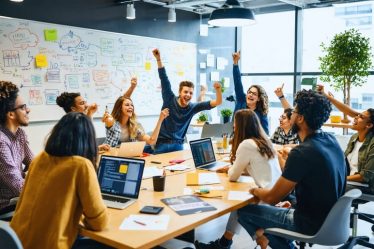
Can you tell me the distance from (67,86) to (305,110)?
3.72 meters

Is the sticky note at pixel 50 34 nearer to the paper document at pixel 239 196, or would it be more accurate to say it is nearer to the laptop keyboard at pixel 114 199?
the laptop keyboard at pixel 114 199

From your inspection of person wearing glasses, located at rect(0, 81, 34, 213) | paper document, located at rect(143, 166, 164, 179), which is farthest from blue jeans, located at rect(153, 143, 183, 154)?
person wearing glasses, located at rect(0, 81, 34, 213)

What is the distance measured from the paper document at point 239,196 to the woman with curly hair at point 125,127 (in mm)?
1526

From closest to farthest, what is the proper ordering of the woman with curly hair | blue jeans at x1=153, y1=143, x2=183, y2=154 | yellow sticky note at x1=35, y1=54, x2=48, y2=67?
1. the woman with curly hair
2. blue jeans at x1=153, y1=143, x2=183, y2=154
3. yellow sticky note at x1=35, y1=54, x2=48, y2=67

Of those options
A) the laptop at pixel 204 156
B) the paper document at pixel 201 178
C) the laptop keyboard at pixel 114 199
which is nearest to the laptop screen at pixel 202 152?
the laptop at pixel 204 156

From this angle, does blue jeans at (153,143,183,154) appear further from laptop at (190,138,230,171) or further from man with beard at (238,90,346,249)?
man with beard at (238,90,346,249)

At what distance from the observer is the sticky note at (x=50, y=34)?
487cm

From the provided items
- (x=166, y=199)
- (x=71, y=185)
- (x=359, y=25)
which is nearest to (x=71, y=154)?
(x=71, y=185)

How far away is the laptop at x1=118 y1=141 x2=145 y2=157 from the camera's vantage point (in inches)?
131

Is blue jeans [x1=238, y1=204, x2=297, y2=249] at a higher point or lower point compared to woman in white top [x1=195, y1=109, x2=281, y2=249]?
lower

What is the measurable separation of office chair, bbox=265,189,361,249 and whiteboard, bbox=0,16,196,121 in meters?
3.74

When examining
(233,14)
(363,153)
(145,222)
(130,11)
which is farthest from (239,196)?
(130,11)

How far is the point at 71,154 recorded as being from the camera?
1.73 metres

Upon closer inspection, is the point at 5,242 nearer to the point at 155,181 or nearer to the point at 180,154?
the point at 155,181
